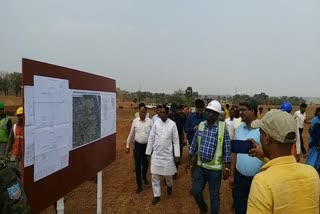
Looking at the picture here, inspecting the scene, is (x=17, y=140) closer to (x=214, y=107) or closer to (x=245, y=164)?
(x=214, y=107)

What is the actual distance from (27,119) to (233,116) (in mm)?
7475

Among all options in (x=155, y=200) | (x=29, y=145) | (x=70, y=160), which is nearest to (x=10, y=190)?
(x=29, y=145)

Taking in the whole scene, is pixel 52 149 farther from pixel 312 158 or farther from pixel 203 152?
pixel 312 158

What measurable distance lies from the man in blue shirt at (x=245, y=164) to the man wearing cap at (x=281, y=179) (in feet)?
9.09

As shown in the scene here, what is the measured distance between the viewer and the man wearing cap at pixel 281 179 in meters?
2.14

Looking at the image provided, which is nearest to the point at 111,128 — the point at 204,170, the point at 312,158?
the point at 204,170

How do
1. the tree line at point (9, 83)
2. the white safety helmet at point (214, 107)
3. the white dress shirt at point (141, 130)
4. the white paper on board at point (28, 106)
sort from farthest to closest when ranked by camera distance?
the tree line at point (9, 83) < the white dress shirt at point (141, 130) < the white safety helmet at point (214, 107) < the white paper on board at point (28, 106)

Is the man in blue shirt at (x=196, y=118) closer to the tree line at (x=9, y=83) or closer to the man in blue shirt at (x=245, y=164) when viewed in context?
the man in blue shirt at (x=245, y=164)

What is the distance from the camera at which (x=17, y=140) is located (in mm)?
7797

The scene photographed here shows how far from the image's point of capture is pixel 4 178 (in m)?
2.20

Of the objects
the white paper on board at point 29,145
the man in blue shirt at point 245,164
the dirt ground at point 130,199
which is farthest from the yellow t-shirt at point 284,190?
the dirt ground at point 130,199

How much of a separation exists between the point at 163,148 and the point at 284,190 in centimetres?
596

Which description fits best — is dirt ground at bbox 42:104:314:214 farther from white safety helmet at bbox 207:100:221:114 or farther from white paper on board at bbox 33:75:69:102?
→ white paper on board at bbox 33:75:69:102

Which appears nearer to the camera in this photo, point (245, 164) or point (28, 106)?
point (28, 106)
